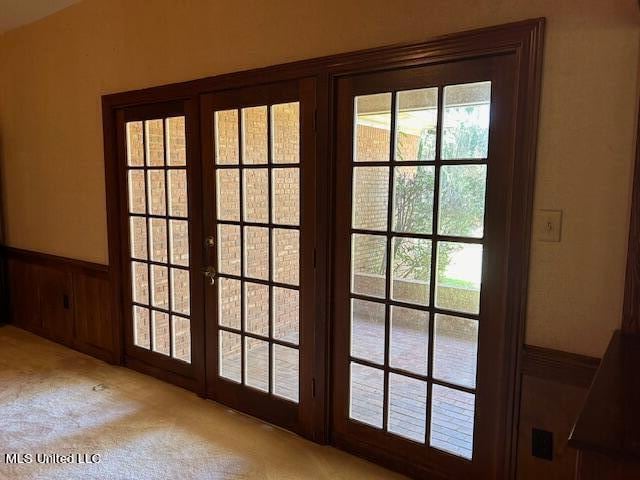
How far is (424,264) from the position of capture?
211 centimetres

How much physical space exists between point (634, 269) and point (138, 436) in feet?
8.14

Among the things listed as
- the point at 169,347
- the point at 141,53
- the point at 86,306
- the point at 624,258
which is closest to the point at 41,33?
the point at 141,53

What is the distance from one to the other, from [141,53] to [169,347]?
78.9 inches

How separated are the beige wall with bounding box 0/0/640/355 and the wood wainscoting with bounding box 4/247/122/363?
146mm

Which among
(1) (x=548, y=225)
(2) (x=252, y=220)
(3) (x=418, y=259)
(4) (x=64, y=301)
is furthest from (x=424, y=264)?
(4) (x=64, y=301)

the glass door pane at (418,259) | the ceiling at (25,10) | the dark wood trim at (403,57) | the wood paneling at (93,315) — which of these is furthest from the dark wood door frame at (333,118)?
the ceiling at (25,10)

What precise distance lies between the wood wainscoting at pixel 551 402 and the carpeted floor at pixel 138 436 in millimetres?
690

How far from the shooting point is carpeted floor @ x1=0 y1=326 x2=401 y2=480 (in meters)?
2.23

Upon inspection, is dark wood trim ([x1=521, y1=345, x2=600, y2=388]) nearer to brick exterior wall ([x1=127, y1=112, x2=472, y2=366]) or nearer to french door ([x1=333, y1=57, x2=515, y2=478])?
french door ([x1=333, y1=57, x2=515, y2=478])

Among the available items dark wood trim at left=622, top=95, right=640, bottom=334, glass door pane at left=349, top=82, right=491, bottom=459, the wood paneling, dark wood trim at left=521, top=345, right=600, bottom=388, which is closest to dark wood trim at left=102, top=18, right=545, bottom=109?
glass door pane at left=349, top=82, right=491, bottom=459

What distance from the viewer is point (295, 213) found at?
2486 mm

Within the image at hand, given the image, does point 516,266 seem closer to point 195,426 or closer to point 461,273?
point 461,273

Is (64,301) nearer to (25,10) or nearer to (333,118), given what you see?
(25,10)

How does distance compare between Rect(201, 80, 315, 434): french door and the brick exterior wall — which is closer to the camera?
the brick exterior wall
